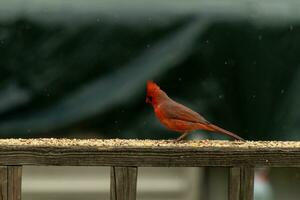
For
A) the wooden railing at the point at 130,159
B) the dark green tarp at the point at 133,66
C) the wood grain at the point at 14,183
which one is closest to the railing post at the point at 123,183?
the wooden railing at the point at 130,159

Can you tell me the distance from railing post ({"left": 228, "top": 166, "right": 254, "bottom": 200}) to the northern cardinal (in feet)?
0.61

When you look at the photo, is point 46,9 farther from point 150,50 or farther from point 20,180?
point 20,180

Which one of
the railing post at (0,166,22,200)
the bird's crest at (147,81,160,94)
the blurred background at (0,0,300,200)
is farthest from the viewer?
the blurred background at (0,0,300,200)

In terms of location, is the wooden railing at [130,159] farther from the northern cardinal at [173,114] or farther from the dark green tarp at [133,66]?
the dark green tarp at [133,66]

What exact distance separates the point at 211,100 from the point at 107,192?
0.69 meters

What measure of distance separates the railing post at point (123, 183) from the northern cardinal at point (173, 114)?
28cm

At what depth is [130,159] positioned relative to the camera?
16.3 ft

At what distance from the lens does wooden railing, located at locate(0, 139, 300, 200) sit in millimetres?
4930

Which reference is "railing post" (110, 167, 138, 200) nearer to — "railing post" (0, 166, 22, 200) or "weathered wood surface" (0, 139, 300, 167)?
"weathered wood surface" (0, 139, 300, 167)

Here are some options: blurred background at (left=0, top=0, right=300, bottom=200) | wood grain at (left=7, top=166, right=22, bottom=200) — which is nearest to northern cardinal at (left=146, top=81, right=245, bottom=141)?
blurred background at (left=0, top=0, right=300, bottom=200)

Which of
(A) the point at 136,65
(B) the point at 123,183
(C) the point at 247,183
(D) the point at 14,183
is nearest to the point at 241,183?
(C) the point at 247,183

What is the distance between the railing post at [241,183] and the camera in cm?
496

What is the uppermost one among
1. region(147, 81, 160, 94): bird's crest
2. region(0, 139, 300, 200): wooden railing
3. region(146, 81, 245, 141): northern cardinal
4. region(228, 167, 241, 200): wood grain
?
region(147, 81, 160, 94): bird's crest

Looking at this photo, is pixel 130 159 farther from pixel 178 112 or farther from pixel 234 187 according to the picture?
pixel 234 187
